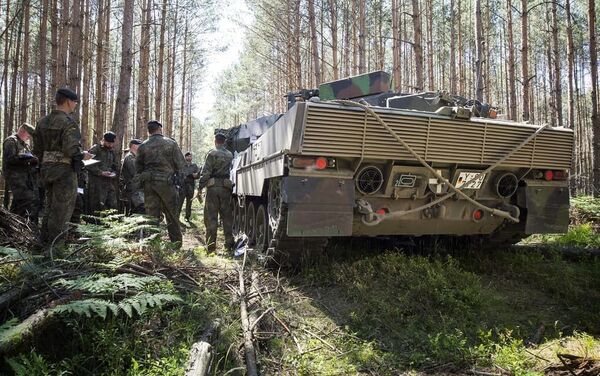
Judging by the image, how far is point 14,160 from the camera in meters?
6.34

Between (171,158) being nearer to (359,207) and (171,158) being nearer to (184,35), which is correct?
(359,207)

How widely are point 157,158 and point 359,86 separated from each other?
3065 millimetres

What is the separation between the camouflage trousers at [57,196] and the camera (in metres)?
4.41

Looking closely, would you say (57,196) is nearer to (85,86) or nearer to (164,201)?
(164,201)

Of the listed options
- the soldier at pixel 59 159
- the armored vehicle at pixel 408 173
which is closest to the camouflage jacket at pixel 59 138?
the soldier at pixel 59 159

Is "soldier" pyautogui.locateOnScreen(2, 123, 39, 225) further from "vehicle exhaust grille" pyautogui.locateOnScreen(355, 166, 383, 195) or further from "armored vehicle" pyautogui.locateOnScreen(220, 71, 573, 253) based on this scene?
"vehicle exhaust grille" pyautogui.locateOnScreen(355, 166, 383, 195)

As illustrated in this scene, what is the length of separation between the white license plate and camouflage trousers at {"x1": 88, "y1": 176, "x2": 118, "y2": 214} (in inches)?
216

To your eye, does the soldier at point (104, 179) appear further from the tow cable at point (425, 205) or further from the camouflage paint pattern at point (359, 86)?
the tow cable at point (425, 205)

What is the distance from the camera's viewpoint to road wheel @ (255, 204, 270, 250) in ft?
18.3

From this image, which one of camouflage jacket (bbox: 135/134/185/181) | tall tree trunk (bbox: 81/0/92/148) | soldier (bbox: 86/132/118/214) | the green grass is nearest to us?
the green grass

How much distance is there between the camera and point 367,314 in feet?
12.4

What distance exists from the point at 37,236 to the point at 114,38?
86.2 feet

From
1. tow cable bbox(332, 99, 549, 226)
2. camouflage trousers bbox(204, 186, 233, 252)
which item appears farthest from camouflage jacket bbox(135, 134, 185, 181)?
tow cable bbox(332, 99, 549, 226)

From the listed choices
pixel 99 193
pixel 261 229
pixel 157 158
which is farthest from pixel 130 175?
pixel 261 229
